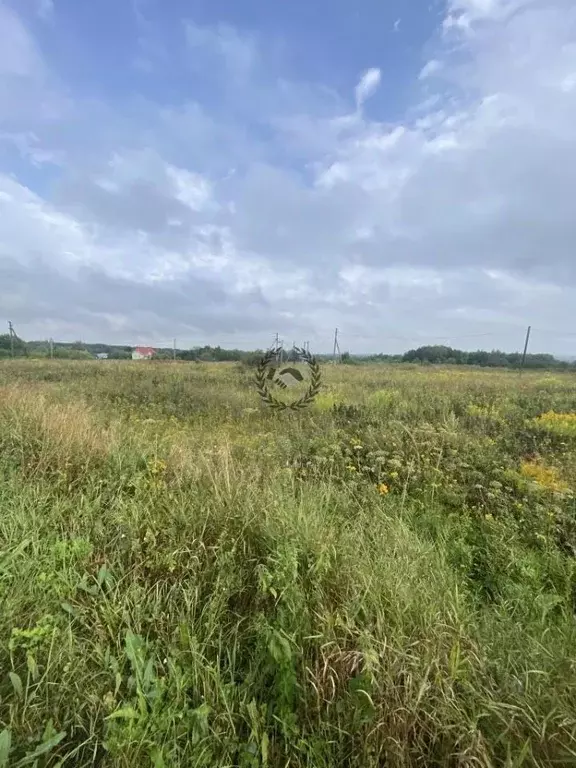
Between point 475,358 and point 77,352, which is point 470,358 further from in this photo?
point 77,352

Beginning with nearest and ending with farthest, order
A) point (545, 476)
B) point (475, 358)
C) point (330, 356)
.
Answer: point (545, 476) → point (330, 356) → point (475, 358)

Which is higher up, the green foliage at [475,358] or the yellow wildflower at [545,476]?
the green foliage at [475,358]

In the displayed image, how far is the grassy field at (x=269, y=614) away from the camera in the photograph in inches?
54.7

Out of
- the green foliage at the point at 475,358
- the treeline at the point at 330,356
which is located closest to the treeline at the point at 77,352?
the treeline at the point at 330,356

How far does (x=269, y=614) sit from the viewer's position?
1918 mm

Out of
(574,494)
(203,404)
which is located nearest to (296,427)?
(203,404)

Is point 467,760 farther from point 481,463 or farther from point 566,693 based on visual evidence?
point 481,463

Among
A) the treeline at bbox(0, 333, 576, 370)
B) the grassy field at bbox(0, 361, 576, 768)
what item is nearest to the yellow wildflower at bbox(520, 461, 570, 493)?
the grassy field at bbox(0, 361, 576, 768)

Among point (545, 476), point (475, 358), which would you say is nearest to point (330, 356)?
point (475, 358)

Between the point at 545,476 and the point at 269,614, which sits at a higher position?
the point at 545,476

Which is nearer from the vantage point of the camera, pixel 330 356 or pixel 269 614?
pixel 269 614

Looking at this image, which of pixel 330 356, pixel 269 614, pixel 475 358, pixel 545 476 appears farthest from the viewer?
pixel 475 358

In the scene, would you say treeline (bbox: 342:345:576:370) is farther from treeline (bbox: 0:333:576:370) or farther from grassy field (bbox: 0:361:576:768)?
grassy field (bbox: 0:361:576:768)

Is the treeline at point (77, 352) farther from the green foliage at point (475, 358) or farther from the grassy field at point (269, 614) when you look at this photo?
the grassy field at point (269, 614)
